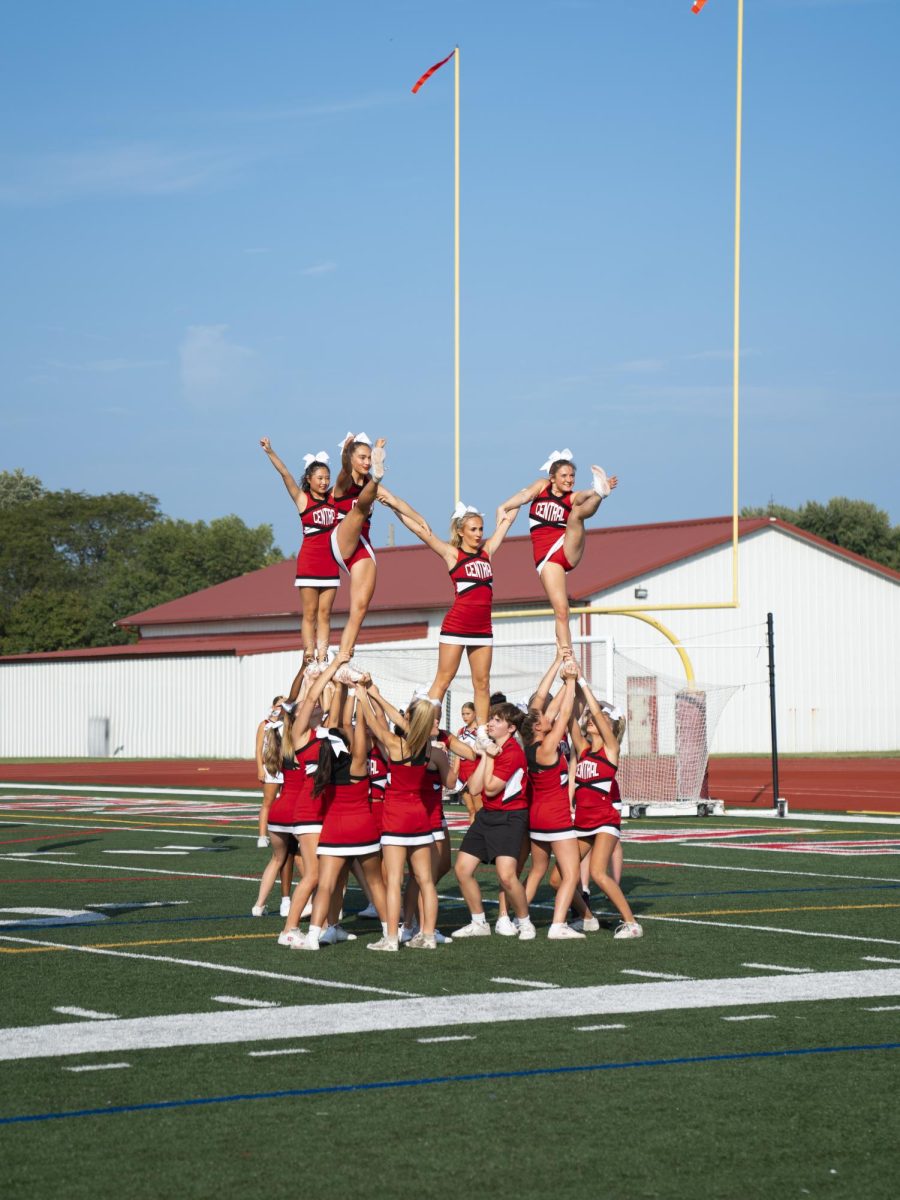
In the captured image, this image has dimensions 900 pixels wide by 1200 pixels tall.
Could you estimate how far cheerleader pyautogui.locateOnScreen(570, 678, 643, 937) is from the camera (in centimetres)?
1155

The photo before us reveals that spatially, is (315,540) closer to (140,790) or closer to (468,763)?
(468,763)

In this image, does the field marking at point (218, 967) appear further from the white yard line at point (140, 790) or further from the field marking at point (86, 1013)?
the white yard line at point (140, 790)

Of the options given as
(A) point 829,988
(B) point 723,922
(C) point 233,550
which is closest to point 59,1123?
(A) point 829,988

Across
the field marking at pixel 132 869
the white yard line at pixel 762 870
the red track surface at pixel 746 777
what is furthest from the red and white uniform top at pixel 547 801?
the red track surface at pixel 746 777

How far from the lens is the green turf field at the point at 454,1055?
565 cm

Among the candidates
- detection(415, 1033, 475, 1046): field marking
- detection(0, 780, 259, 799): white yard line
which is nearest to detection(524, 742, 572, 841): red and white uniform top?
detection(415, 1033, 475, 1046): field marking

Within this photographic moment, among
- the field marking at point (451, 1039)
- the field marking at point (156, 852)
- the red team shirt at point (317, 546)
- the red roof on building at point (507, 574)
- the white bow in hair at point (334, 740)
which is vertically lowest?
the field marking at point (451, 1039)

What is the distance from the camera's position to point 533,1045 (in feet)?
25.2

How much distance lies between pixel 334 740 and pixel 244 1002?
89.9 inches

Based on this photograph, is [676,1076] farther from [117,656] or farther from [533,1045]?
[117,656]

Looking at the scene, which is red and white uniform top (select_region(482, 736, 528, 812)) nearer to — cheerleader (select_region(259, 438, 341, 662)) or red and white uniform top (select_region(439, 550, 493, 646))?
red and white uniform top (select_region(439, 550, 493, 646))

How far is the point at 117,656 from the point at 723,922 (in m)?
40.1

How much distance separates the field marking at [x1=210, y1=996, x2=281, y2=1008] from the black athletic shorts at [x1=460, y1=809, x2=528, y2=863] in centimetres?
268

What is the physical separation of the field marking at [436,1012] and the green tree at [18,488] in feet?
318
